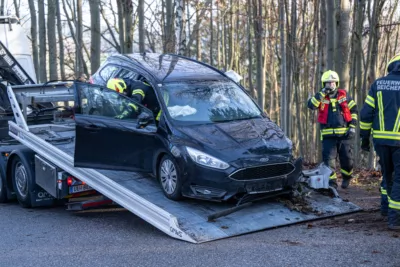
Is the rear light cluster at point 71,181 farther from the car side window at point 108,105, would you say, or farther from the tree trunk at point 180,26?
the tree trunk at point 180,26

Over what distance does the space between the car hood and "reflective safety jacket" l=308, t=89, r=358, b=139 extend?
5.15 ft

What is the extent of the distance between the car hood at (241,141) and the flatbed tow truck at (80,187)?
0.63m

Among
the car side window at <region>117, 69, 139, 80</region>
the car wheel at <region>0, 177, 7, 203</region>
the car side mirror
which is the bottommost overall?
the car wheel at <region>0, 177, 7, 203</region>

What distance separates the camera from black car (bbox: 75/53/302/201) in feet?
23.7

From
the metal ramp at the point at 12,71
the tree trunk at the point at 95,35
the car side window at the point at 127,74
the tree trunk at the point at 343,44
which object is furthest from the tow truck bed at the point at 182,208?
the tree trunk at the point at 95,35

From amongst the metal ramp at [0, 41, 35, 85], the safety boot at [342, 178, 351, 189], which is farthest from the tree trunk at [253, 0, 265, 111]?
the safety boot at [342, 178, 351, 189]

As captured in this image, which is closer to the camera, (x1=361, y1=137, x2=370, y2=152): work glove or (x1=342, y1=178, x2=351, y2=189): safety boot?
(x1=361, y1=137, x2=370, y2=152): work glove

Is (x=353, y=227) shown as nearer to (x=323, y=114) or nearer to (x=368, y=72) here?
(x=323, y=114)

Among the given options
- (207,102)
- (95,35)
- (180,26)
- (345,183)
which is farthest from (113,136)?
(95,35)

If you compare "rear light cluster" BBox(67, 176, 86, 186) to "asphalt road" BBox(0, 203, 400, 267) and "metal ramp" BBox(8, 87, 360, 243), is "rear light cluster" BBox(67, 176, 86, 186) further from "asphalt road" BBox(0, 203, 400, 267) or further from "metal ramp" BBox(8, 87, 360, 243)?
"asphalt road" BBox(0, 203, 400, 267)

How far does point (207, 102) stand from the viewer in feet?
27.2

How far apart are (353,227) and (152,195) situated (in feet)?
8.44

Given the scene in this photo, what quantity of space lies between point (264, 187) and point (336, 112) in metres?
2.63

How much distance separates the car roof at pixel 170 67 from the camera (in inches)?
335
